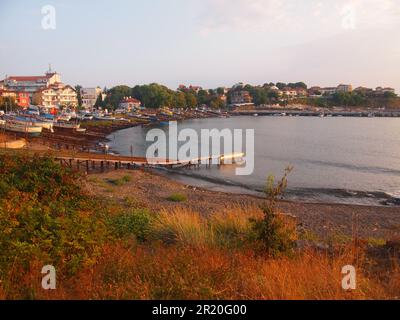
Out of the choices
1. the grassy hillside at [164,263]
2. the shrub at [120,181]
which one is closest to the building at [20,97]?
the shrub at [120,181]

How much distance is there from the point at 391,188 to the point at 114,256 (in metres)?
27.7

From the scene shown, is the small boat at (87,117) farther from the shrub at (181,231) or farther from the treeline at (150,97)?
the shrub at (181,231)

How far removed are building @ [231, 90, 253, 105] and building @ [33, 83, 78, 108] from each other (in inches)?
3619

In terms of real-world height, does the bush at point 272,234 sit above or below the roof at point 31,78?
below

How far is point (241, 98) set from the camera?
186 m

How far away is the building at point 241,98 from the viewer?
603 ft

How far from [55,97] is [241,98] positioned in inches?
4056

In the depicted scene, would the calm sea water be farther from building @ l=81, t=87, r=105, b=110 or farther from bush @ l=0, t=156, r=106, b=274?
building @ l=81, t=87, r=105, b=110

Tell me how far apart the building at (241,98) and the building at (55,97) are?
302 feet

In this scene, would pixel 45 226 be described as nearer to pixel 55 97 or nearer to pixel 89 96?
pixel 55 97

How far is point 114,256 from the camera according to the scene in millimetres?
5582
